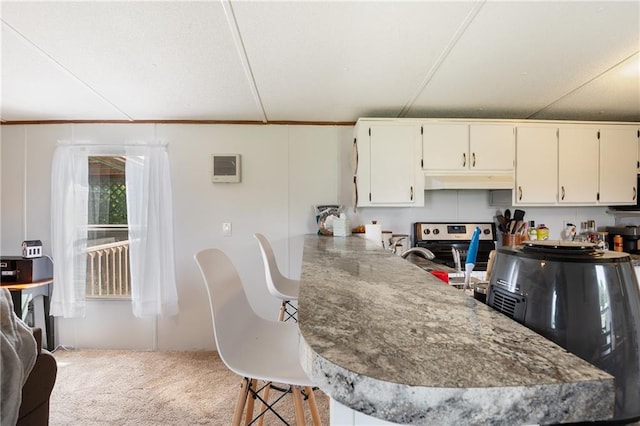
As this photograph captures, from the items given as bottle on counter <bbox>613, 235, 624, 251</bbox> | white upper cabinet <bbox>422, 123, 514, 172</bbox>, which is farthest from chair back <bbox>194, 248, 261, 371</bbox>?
bottle on counter <bbox>613, 235, 624, 251</bbox>

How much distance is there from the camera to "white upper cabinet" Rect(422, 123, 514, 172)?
2709mm

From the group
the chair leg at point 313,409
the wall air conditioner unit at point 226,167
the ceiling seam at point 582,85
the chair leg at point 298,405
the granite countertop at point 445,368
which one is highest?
the ceiling seam at point 582,85

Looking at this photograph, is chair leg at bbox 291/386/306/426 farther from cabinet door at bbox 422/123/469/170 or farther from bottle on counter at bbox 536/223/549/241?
bottle on counter at bbox 536/223/549/241

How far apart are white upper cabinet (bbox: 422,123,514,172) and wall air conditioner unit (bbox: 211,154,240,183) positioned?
167 centimetres

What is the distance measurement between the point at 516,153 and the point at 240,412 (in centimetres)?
279

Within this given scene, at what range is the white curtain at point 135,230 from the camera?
2910 millimetres

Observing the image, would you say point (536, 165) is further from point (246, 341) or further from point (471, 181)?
point (246, 341)

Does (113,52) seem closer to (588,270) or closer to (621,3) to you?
(588,270)

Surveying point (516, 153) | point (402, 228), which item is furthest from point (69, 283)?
point (516, 153)

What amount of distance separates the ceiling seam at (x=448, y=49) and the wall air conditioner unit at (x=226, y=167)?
62.2 inches

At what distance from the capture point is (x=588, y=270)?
605mm

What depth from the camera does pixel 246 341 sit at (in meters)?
1.24

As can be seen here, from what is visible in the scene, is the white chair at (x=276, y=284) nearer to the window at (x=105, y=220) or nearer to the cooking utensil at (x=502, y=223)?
the window at (x=105, y=220)

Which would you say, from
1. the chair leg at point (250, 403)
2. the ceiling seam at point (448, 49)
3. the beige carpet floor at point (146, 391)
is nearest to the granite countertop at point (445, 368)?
the chair leg at point (250, 403)
